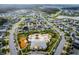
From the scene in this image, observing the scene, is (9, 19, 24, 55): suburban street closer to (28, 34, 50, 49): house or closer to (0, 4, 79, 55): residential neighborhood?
(0, 4, 79, 55): residential neighborhood

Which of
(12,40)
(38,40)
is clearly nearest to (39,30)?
(38,40)

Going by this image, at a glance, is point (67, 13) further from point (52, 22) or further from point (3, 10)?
point (3, 10)

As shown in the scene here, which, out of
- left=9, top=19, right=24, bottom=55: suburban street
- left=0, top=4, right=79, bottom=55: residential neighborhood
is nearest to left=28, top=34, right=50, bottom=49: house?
left=0, top=4, right=79, bottom=55: residential neighborhood

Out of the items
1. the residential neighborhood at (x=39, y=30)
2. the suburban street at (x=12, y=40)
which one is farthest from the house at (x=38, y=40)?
the suburban street at (x=12, y=40)

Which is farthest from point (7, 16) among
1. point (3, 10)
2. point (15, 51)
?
point (15, 51)

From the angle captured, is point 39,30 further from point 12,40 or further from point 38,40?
point 12,40

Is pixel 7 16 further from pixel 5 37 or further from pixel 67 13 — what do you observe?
pixel 67 13

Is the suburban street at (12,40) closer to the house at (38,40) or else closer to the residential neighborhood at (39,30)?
the residential neighborhood at (39,30)

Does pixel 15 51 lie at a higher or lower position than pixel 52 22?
lower
